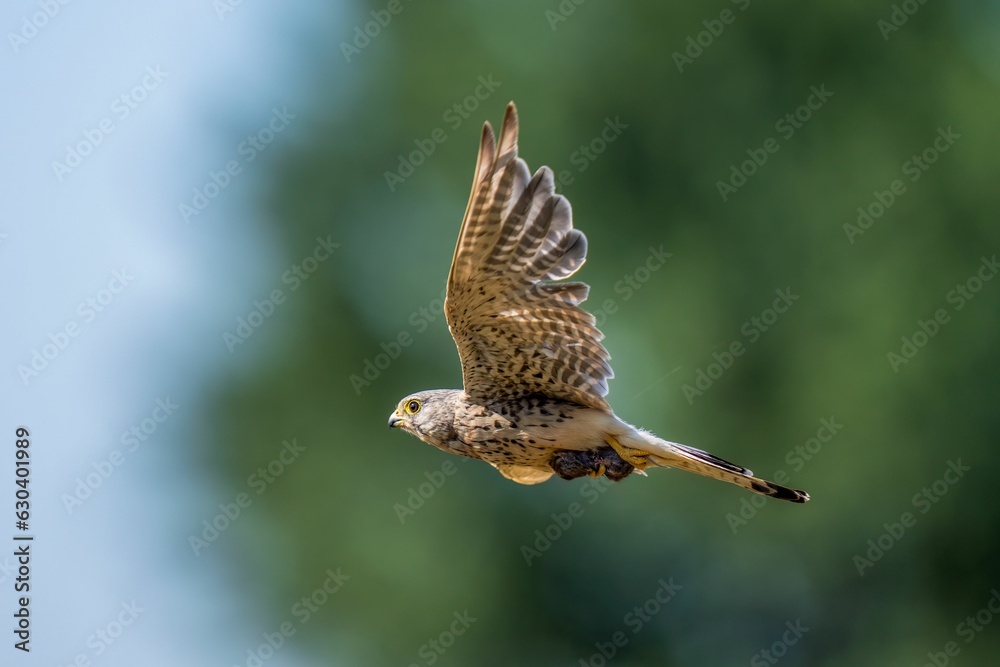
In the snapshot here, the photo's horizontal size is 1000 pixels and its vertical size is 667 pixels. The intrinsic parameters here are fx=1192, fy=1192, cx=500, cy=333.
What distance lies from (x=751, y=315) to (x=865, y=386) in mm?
2287

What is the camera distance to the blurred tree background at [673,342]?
18766 millimetres

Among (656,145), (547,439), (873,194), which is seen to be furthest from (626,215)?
(547,439)

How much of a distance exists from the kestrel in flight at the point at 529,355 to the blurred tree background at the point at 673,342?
11.0 metres

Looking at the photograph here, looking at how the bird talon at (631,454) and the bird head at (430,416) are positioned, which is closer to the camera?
the bird talon at (631,454)

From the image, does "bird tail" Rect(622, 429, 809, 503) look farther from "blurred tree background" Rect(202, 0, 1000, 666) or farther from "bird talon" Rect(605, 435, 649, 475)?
"blurred tree background" Rect(202, 0, 1000, 666)

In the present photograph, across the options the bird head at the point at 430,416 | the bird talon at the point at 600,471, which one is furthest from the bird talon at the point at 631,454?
the bird head at the point at 430,416

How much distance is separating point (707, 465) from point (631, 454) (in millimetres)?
467

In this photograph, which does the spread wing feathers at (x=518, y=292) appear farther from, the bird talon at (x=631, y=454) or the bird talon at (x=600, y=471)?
the bird talon at (x=600, y=471)

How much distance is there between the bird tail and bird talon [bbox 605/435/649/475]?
3 centimetres

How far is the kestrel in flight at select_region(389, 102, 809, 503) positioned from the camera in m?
5.80

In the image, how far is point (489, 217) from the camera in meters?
5.78

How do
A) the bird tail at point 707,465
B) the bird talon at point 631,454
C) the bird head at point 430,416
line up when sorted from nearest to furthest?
the bird tail at point 707,465, the bird talon at point 631,454, the bird head at point 430,416

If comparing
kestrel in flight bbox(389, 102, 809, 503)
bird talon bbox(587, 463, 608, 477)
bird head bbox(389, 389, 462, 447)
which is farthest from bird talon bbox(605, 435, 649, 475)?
bird head bbox(389, 389, 462, 447)

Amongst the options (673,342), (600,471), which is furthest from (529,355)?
(673,342)
